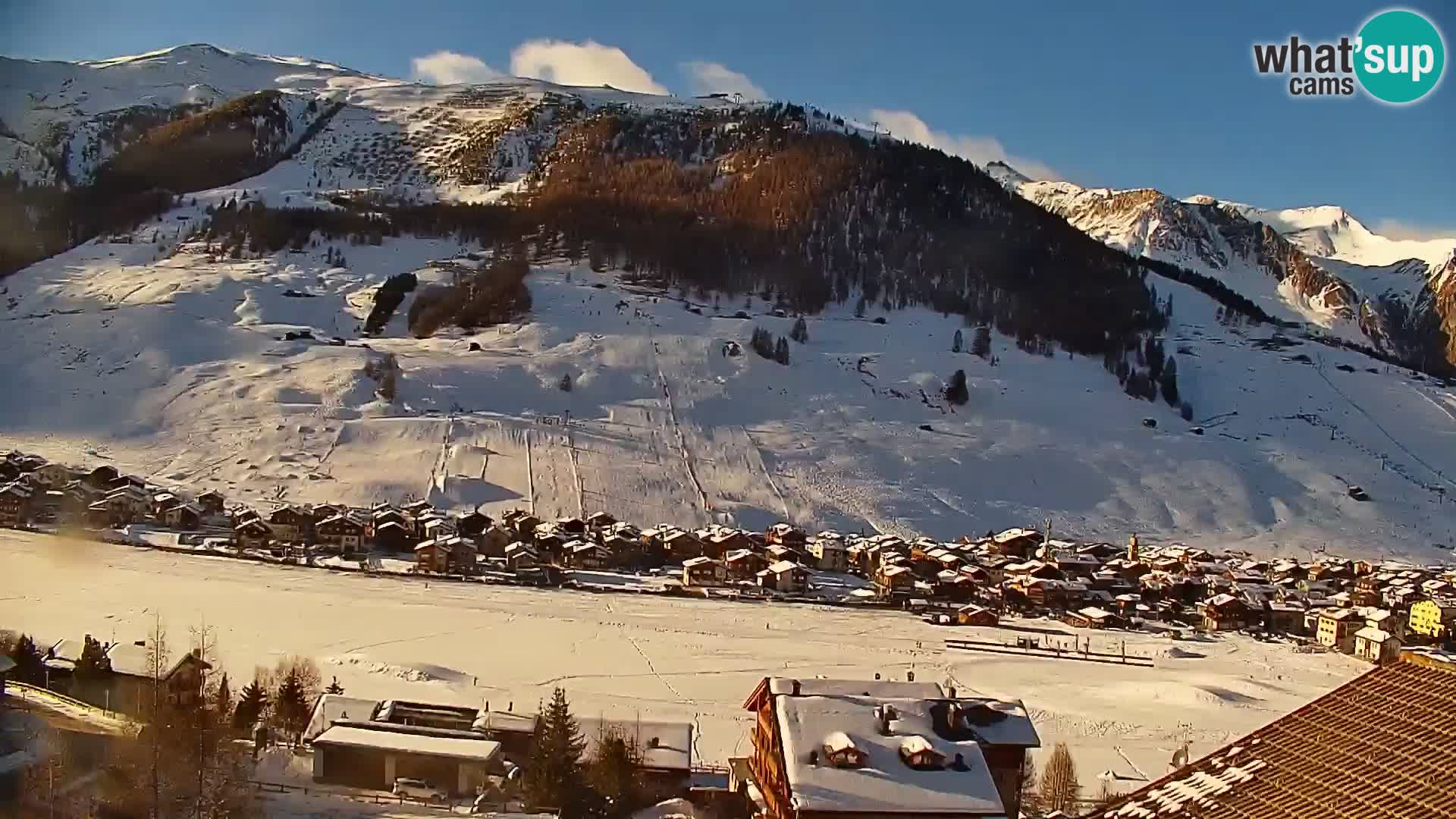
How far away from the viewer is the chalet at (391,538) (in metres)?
21.2

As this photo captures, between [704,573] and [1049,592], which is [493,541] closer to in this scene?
[704,573]

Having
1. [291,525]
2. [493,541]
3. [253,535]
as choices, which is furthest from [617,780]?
[291,525]

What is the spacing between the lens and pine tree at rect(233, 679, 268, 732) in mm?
8375

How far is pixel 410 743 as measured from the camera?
8.73 m

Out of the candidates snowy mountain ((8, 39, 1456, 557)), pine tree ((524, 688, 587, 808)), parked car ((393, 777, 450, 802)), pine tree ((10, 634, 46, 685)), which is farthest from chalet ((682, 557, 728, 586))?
pine tree ((10, 634, 46, 685))

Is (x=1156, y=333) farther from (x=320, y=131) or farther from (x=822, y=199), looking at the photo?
(x=320, y=131)

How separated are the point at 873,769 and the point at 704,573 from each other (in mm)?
14578

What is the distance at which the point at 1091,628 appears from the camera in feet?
62.0

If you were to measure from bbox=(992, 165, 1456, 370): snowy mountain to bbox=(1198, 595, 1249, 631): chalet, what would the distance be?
87070 mm

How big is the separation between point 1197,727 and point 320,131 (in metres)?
75.4

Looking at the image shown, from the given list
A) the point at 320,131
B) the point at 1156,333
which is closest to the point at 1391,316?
the point at 1156,333

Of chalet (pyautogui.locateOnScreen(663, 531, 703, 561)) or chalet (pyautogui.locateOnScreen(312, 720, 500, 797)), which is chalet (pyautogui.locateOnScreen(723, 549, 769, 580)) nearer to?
chalet (pyautogui.locateOnScreen(663, 531, 703, 561))

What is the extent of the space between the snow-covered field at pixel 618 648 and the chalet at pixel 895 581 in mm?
2003

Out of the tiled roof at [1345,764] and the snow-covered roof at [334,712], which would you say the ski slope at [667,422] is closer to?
the snow-covered roof at [334,712]
